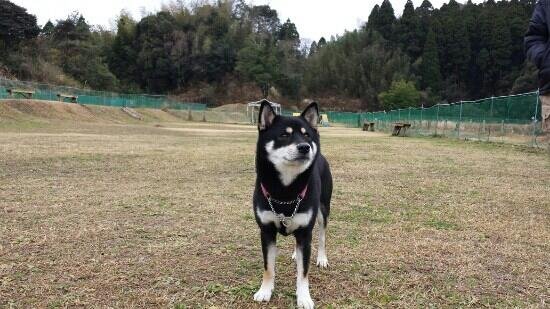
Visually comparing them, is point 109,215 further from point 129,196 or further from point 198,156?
point 198,156

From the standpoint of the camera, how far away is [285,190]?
2717 millimetres

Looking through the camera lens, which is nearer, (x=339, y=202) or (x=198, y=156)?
(x=339, y=202)

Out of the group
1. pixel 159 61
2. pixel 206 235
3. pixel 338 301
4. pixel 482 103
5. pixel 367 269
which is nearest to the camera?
pixel 338 301

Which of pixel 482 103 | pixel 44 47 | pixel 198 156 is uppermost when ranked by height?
pixel 44 47

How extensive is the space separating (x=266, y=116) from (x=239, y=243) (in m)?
1.44

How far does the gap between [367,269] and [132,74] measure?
7492 centimetres

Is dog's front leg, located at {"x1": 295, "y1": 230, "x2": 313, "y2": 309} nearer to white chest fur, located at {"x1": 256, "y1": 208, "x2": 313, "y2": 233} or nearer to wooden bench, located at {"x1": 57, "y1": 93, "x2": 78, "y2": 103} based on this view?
white chest fur, located at {"x1": 256, "y1": 208, "x2": 313, "y2": 233}

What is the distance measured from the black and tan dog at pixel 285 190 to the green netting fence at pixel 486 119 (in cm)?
1232

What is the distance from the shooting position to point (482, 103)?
671 inches

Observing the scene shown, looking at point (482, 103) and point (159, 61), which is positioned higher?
point (159, 61)

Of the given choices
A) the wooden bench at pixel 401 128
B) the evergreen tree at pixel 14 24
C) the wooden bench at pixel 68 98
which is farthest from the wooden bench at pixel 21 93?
the wooden bench at pixel 401 128

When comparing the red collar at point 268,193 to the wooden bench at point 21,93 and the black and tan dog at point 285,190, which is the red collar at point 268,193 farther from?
the wooden bench at point 21,93

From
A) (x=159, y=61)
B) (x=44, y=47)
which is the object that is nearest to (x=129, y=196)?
(x=44, y=47)

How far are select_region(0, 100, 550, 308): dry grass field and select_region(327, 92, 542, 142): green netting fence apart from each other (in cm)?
726
